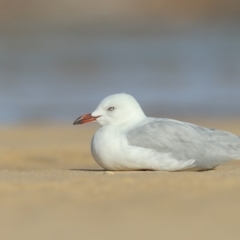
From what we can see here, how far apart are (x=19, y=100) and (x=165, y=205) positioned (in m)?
11.6

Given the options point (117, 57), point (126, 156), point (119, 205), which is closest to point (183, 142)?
point (126, 156)

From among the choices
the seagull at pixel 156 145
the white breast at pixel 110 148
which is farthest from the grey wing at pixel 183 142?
the white breast at pixel 110 148

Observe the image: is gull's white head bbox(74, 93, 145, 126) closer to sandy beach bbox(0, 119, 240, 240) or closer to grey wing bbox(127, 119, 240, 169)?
grey wing bbox(127, 119, 240, 169)

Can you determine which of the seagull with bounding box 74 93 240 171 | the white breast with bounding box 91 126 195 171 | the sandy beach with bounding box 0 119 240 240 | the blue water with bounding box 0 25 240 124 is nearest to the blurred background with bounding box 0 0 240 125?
the blue water with bounding box 0 25 240 124

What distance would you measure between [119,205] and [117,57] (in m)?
18.4

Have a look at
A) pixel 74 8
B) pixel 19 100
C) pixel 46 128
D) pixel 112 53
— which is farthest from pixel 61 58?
pixel 74 8

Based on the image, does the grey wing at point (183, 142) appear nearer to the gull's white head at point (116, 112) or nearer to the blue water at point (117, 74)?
the gull's white head at point (116, 112)

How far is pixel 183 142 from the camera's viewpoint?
8.15 meters

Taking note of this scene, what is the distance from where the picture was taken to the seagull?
26.4 feet

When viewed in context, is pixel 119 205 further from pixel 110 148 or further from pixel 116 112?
pixel 116 112

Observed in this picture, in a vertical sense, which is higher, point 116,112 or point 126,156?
point 116,112

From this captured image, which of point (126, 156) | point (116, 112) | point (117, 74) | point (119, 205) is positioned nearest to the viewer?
point (119, 205)

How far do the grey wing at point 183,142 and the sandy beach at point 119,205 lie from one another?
0.37 metres

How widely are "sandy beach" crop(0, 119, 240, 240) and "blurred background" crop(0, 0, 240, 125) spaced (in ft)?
26.9
